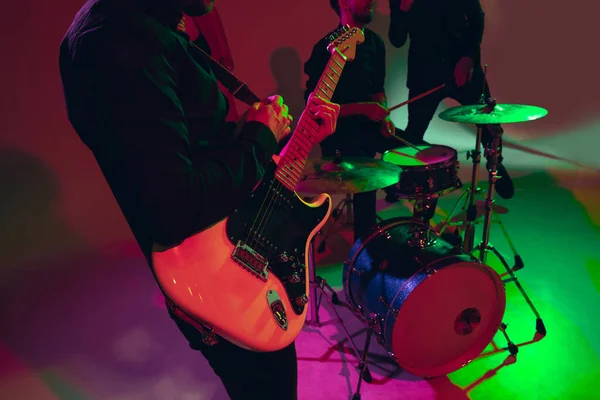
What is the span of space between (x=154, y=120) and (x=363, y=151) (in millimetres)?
2736

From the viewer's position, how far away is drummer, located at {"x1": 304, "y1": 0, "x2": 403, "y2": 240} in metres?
3.11

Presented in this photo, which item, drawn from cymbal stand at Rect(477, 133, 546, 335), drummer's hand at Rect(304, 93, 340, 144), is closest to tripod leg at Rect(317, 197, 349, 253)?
cymbal stand at Rect(477, 133, 546, 335)

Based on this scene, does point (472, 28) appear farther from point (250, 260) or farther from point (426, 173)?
point (250, 260)

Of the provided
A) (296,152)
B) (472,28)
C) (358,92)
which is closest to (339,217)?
(358,92)

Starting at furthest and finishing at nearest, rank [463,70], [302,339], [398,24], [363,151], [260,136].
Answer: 1. [398,24]
2. [463,70]
3. [363,151]
4. [302,339]
5. [260,136]

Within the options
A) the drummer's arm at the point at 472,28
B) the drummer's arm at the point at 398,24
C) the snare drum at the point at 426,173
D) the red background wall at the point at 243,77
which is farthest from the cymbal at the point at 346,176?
the red background wall at the point at 243,77

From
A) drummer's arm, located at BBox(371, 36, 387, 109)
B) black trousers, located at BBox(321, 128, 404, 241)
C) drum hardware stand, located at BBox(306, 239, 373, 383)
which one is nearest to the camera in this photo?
drum hardware stand, located at BBox(306, 239, 373, 383)

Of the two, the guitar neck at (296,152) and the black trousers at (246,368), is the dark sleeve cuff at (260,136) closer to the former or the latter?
the guitar neck at (296,152)

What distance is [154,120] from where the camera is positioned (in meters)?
0.82

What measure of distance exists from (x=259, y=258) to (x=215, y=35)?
2.91 metres

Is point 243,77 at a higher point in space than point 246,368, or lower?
higher

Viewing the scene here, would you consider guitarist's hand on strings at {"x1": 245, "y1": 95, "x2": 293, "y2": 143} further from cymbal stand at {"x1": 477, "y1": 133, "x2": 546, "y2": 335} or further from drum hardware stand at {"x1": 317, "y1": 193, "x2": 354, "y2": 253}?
drum hardware stand at {"x1": 317, "y1": 193, "x2": 354, "y2": 253}

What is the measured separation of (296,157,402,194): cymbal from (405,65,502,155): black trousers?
1.78 metres

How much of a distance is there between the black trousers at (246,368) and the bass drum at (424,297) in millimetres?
905
